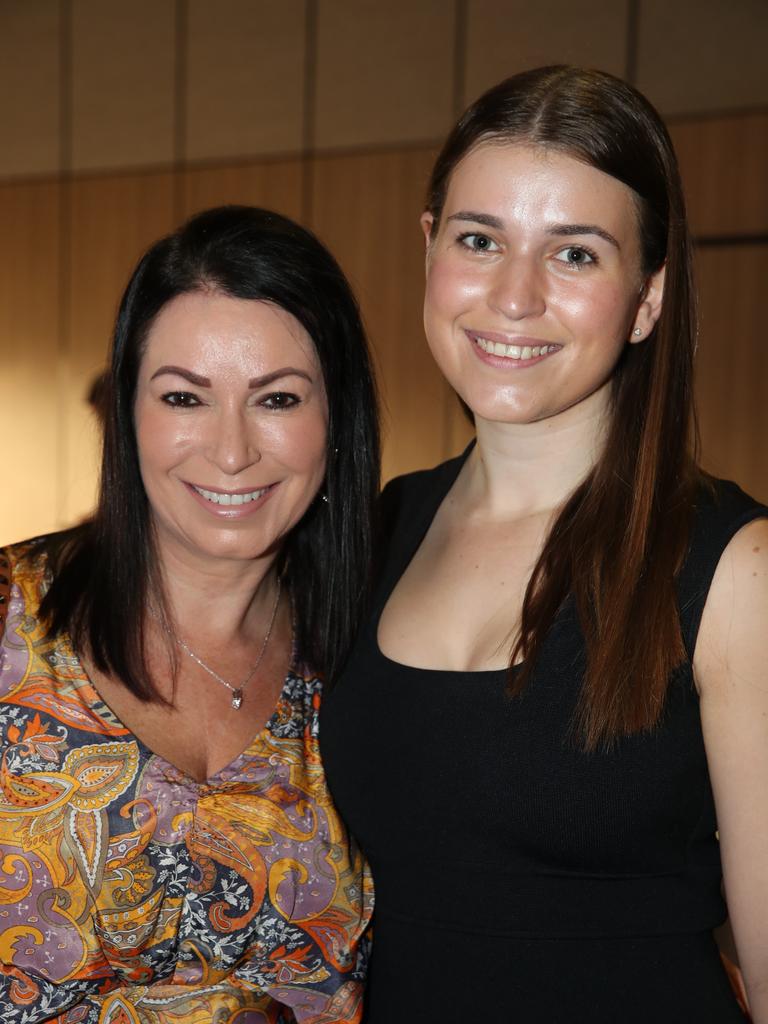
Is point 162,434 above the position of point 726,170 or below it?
below

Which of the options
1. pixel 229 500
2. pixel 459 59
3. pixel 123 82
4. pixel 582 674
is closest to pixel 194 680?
pixel 229 500

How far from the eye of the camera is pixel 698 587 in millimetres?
1521

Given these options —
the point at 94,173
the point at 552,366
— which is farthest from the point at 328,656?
the point at 94,173

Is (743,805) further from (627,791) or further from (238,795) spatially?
(238,795)

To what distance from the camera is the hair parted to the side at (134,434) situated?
1.77 metres

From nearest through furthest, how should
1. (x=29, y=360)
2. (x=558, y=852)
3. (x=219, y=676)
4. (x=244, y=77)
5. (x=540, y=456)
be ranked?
(x=558, y=852), (x=540, y=456), (x=219, y=676), (x=244, y=77), (x=29, y=360)

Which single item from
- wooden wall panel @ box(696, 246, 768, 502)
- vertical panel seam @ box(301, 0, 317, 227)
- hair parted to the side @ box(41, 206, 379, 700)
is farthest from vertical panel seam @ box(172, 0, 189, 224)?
hair parted to the side @ box(41, 206, 379, 700)

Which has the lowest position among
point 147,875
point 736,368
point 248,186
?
point 147,875

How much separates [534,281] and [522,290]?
0.07 ft

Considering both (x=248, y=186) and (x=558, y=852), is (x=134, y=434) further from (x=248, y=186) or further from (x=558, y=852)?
(x=248, y=186)

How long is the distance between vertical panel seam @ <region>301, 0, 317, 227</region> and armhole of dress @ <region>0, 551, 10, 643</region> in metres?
4.76

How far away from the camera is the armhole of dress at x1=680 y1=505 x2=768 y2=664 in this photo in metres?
1.52

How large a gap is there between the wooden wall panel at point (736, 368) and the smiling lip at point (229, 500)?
3.69 m

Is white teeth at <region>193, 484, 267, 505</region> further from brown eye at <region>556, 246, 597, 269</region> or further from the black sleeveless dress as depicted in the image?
brown eye at <region>556, 246, 597, 269</region>
